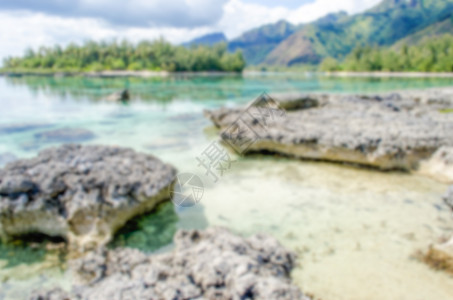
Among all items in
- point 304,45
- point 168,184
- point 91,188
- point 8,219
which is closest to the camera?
point 8,219

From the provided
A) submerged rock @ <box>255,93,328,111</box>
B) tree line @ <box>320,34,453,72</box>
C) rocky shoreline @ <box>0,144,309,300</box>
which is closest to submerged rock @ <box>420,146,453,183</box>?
rocky shoreline @ <box>0,144,309,300</box>

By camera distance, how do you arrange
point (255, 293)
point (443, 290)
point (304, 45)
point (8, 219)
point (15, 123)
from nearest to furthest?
point (255, 293) < point (443, 290) < point (8, 219) < point (15, 123) < point (304, 45)

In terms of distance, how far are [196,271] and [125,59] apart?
91.6 meters

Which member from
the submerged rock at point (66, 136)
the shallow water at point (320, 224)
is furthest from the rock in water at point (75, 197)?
the submerged rock at point (66, 136)

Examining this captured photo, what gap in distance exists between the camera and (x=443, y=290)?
3154mm

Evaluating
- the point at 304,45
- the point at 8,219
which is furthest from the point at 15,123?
the point at 304,45

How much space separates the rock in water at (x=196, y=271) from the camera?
8.23 ft

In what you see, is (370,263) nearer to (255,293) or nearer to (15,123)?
(255,293)

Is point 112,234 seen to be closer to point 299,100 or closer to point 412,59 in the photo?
point 299,100

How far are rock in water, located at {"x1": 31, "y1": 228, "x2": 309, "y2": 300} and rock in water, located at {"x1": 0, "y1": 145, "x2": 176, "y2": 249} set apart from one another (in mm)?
869

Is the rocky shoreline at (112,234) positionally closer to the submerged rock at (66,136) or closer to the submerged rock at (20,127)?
the submerged rock at (66,136)

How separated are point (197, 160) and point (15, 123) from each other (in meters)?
10.2

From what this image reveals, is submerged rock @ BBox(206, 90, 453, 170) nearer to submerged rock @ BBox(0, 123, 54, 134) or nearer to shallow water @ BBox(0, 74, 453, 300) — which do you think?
shallow water @ BBox(0, 74, 453, 300)

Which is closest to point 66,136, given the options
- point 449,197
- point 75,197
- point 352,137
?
point 75,197
